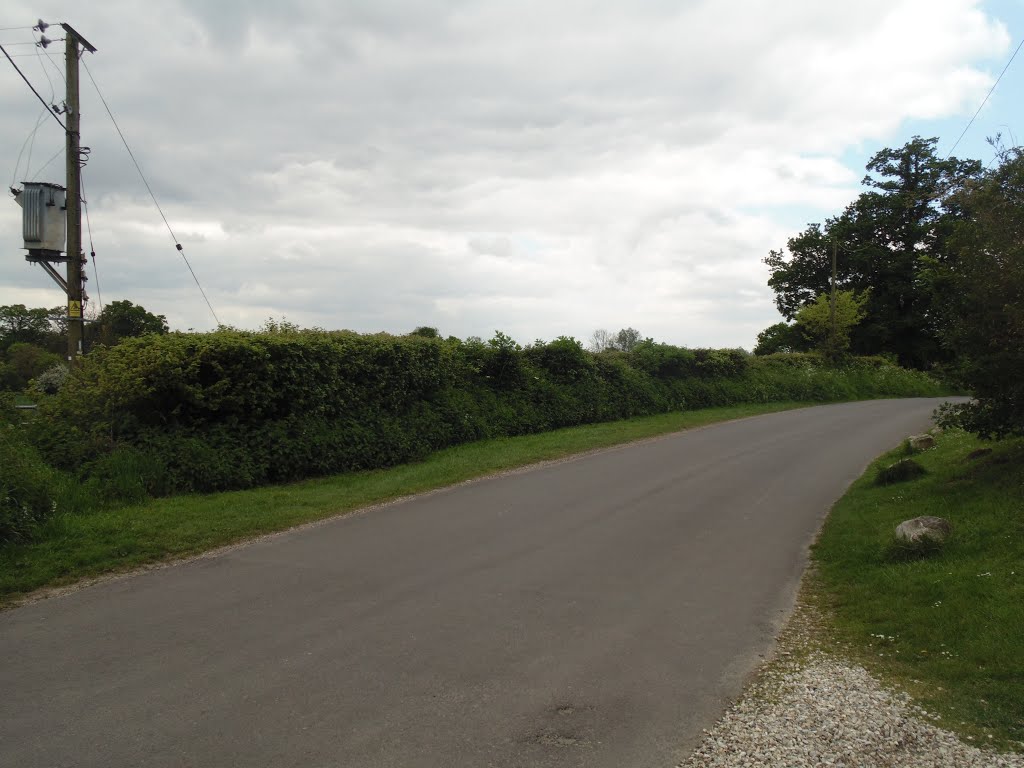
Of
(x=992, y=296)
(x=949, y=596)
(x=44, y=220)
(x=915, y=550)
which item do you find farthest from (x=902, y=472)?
(x=44, y=220)

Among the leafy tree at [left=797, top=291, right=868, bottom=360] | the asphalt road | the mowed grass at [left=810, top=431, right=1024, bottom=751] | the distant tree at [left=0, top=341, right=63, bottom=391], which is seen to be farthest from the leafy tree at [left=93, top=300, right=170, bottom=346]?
the leafy tree at [left=797, top=291, right=868, bottom=360]

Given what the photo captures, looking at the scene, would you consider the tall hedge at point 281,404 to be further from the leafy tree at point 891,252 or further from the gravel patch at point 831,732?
the leafy tree at point 891,252

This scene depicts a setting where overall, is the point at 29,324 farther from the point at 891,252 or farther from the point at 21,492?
the point at 891,252

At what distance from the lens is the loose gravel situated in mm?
4027

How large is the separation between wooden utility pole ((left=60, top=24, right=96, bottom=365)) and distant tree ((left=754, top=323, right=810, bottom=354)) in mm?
54703

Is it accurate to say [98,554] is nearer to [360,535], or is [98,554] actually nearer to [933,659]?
[360,535]

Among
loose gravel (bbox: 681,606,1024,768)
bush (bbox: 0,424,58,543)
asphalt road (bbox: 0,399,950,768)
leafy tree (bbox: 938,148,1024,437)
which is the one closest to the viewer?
loose gravel (bbox: 681,606,1024,768)

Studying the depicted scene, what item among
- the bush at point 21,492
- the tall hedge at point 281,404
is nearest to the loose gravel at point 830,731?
the bush at point 21,492

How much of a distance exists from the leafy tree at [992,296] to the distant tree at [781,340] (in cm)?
5188

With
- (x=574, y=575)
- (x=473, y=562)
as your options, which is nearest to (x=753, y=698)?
(x=574, y=575)

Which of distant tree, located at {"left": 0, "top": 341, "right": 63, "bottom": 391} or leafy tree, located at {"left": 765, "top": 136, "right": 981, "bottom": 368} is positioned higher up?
leafy tree, located at {"left": 765, "top": 136, "right": 981, "bottom": 368}

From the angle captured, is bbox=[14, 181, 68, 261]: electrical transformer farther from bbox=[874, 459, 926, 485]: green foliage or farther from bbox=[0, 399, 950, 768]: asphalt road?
bbox=[874, 459, 926, 485]: green foliage

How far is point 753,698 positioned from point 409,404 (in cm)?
1319

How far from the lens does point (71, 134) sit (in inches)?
551
